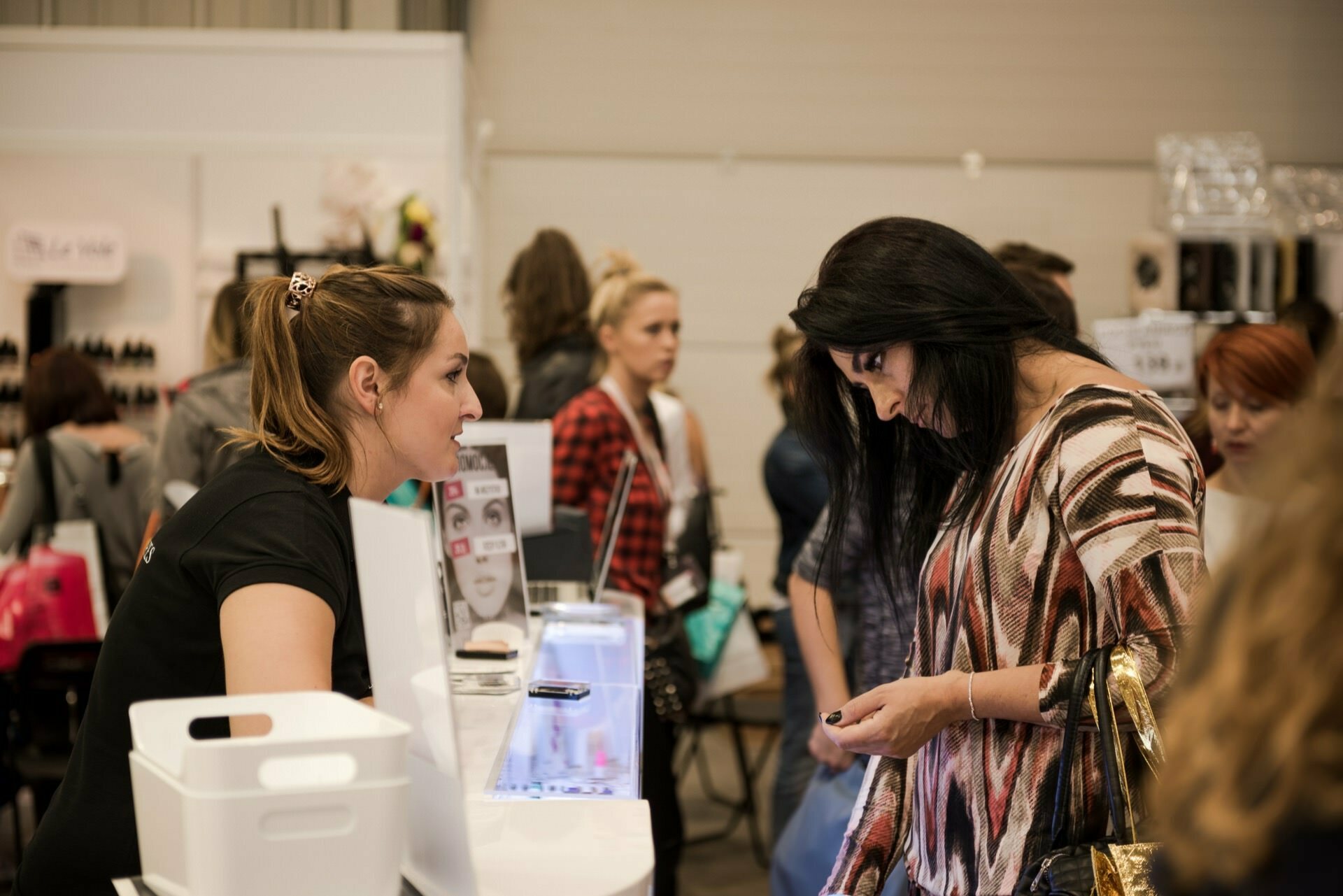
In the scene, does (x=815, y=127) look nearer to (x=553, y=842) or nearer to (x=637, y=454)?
(x=637, y=454)

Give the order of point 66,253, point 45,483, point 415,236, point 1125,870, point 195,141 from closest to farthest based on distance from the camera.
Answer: point 1125,870, point 45,483, point 415,236, point 66,253, point 195,141

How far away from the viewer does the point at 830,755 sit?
2506 millimetres

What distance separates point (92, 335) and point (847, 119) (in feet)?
14.1

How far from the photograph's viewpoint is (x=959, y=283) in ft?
4.93

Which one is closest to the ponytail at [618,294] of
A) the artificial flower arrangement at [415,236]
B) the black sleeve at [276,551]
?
the artificial flower arrangement at [415,236]

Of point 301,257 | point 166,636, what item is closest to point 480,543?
point 166,636

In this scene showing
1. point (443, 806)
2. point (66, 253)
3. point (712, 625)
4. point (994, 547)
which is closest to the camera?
point (443, 806)

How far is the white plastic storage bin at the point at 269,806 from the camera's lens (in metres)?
0.97

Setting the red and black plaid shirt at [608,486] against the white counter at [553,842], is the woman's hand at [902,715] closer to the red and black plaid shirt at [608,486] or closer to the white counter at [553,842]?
the white counter at [553,842]

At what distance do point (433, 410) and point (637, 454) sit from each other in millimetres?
1668

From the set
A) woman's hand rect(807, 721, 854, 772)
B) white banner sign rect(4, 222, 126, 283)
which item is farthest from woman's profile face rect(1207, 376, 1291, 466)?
white banner sign rect(4, 222, 126, 283)

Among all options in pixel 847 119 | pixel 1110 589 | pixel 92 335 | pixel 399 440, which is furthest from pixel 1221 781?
pixel 847 119

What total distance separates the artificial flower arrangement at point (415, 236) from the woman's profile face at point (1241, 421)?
10.6ft

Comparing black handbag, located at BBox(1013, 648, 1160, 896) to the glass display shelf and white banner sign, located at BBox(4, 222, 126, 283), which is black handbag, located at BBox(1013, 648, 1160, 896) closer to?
the glass display shelf
